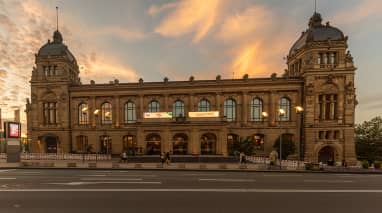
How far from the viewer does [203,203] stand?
823 cm

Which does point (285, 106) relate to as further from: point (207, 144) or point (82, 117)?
point (82, 117)

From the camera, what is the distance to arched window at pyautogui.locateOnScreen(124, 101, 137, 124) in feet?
132

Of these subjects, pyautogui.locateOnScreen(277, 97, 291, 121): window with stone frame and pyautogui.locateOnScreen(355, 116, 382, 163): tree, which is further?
pyautogui.locateOnScreen(277, 97, 291, 121): window with stone frame

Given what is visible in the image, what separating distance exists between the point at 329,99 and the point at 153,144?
35.4 metres

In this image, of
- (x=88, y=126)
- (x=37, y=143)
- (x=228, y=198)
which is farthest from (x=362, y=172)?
(x=37, y=143)

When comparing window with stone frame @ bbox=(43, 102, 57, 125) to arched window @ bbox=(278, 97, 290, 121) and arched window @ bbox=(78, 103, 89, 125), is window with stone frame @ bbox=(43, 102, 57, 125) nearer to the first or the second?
arched window @ bbox=(78, 103, 89, 125)

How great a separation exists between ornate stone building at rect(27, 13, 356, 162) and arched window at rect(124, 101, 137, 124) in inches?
8.9

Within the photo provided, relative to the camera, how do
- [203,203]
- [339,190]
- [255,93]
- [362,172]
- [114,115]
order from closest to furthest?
[203,203] < [339,190] < [362,172] < [255,93] < [114,115]

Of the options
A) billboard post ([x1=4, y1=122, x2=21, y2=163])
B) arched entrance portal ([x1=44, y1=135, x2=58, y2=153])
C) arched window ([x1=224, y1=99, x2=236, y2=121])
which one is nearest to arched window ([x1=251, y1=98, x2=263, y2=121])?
arched window ([x1=224, y1=99, x2=236, y2=121])

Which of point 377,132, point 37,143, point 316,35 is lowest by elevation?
point 37,143

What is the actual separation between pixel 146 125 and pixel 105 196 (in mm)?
25609

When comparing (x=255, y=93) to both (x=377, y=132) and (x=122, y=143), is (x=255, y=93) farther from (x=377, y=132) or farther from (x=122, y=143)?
(x=122, y=143)

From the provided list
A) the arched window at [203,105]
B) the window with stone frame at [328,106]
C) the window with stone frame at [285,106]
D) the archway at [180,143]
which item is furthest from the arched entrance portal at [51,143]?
the window with stone frame at [328,106]

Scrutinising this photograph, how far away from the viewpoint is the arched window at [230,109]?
38.6 meters
